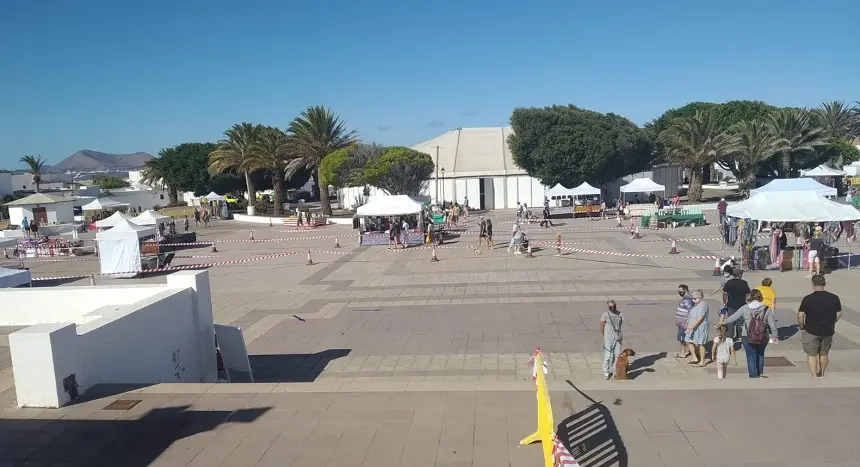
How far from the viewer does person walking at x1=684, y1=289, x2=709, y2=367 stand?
9391 millimetres

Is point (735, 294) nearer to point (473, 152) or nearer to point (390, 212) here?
point (390, 212)

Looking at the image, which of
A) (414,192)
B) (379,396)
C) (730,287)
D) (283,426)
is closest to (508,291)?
(730,287)

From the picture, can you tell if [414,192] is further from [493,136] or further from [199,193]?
[199,193]

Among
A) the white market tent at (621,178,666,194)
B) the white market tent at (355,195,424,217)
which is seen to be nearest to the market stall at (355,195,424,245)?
the white market tent at (355,195,424,217)

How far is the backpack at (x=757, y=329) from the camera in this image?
27.4ft

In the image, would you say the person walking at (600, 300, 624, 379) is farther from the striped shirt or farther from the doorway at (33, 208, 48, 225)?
the doorway at (33, 208, 48, 225)

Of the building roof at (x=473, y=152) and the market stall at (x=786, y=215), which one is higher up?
the building roof at (x=473, y=152)

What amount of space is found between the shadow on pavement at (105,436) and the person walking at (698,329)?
6531 millimetres

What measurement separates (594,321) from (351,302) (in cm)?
627

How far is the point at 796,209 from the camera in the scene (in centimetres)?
1709

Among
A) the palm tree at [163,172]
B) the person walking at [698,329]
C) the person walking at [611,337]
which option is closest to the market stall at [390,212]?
the person walking at [698,329]

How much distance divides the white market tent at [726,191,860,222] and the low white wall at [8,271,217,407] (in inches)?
591

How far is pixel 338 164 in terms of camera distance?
1604 inches

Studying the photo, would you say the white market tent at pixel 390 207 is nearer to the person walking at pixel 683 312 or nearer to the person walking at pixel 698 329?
the person walking at pixel 683 312
